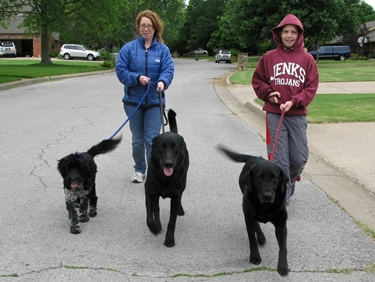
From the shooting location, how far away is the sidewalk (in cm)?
519

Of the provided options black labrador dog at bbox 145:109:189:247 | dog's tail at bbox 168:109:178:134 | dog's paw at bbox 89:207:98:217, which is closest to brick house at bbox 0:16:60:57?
dog's tail at bbox 168:109:178:134

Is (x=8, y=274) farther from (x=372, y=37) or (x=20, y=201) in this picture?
(x=372, y=37)

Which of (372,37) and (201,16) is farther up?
(201,16)

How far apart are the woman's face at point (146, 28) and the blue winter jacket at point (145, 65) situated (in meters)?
0.10

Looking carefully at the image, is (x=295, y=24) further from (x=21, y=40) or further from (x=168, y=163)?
(x=21, y=40)

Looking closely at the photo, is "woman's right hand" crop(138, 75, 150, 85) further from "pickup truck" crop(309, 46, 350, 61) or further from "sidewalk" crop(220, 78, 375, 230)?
"pickup truck" crop(309, 46, 350, 61)

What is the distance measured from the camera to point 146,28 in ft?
17.5

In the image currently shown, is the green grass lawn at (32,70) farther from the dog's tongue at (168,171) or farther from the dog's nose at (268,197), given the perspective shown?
the dog's nose at (268,197)

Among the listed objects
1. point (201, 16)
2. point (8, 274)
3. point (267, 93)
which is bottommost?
point (8, 274)

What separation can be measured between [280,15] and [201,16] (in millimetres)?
46304

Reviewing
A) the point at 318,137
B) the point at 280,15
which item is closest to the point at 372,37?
the point at 280,15

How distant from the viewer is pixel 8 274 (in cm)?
341

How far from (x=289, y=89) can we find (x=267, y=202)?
1650mm

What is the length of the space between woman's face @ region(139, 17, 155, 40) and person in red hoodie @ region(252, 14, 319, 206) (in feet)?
4.66
